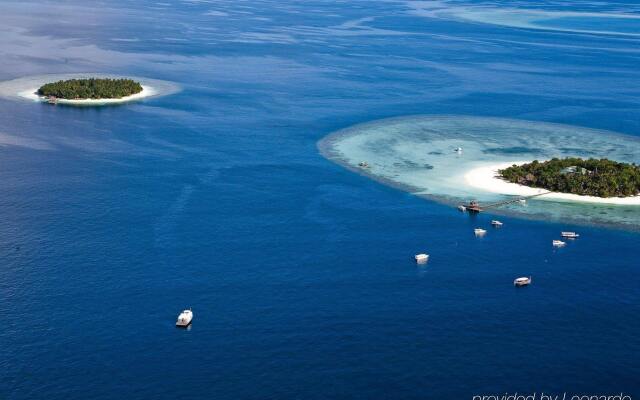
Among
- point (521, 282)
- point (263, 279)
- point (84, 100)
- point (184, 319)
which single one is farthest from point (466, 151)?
point (84, 100)

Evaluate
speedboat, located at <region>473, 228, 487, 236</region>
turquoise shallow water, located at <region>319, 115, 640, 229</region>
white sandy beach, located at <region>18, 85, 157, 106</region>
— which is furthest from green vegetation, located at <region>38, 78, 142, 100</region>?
speedboat, located at <region>473, 228, 487, 236</region>

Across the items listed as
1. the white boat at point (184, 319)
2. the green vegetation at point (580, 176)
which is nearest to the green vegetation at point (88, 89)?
the green vegetation at point (580, 176)

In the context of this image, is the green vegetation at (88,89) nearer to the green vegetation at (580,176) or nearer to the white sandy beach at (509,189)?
the white sandy beach at (509,189)

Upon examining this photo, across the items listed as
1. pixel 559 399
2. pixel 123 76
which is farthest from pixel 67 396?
pixel 123 76

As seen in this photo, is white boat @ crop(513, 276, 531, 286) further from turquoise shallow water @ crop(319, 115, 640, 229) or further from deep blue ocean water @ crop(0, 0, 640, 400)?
turquoise shallow water @ crop(319, 115, 640, 229)

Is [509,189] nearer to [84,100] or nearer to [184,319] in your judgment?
[184,319]

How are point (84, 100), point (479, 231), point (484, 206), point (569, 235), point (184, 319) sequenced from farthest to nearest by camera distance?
point (84, 100) < point (484, 206) < point (479, 231) < point (569, 235) < point (184, 319)
